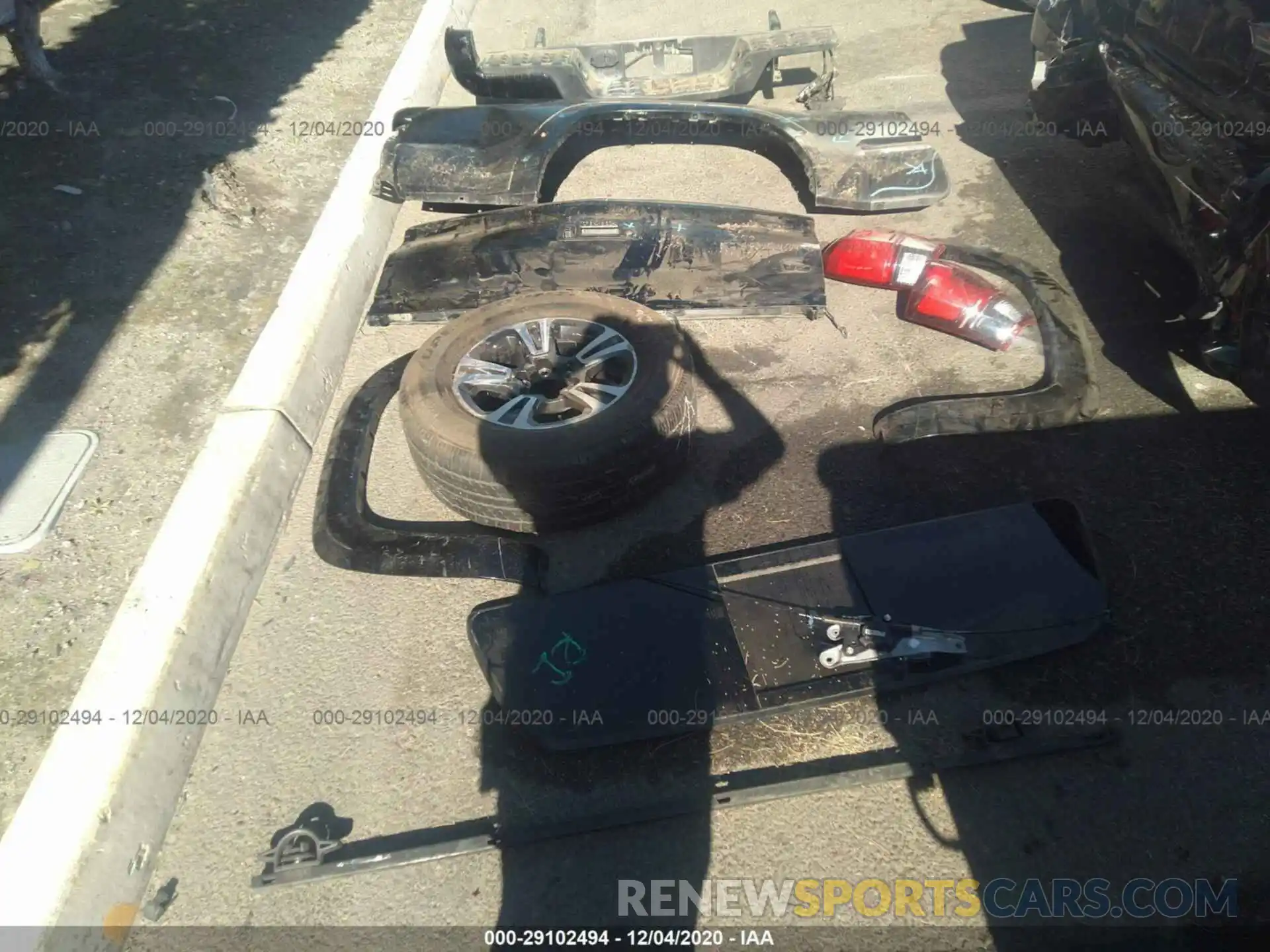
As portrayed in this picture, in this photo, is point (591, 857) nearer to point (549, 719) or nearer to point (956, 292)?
point (549, 719)

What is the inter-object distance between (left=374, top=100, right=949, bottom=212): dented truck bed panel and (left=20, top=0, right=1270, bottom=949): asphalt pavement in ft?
2.84

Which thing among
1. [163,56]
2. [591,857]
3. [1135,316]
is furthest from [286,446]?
[163,56]

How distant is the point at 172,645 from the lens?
Result: 2.91 meters

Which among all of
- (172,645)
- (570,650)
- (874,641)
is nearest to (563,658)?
(570,650)

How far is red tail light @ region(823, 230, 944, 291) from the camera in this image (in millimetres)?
4363

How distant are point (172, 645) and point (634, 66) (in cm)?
532

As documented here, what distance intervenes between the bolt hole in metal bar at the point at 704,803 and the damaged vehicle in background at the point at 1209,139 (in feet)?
5.83

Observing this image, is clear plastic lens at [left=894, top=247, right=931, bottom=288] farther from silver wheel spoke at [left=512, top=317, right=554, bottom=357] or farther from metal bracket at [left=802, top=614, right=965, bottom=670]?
metal bracket at [left=802, top=614, right=965, bottom=670]

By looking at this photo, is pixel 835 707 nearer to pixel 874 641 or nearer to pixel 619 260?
pixel 874 641

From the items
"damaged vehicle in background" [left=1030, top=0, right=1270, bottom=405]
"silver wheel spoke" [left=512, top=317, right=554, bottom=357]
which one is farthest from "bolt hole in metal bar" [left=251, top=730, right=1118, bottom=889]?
"silver wheel spoke" [left=512, top=317, right=554, bottom=357]

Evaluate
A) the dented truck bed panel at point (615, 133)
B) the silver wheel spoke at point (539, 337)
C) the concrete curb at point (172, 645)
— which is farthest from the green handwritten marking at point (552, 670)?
the dented truck bed panel at point (615, 133)

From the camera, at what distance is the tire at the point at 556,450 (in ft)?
10.5

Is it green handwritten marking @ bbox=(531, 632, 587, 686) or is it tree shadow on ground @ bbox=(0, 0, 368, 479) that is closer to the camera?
green handwritten marking @ bbox=(531, 632, 587, 686)

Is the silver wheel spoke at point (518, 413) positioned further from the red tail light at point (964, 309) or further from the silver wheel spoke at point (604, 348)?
the red tail light at point (964, 309)
